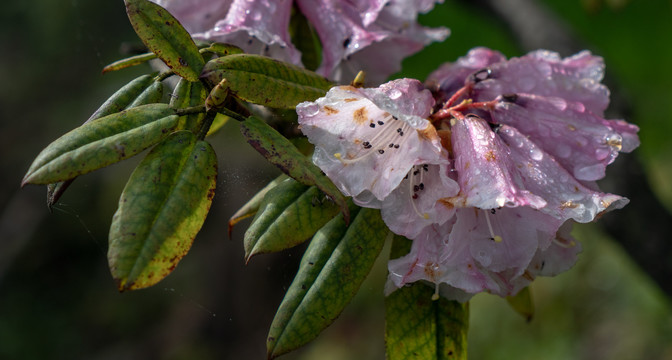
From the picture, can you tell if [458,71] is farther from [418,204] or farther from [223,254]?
[223,254]

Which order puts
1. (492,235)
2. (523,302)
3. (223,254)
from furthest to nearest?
(223,254) → (523,302) → (492,235)

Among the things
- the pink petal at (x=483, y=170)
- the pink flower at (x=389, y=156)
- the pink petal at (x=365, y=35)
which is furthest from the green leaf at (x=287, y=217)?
the pink petal at (x=365, y=35)

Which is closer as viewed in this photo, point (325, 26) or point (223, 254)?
point (325, 26)

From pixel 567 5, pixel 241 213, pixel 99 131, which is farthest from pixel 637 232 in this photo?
pixel 567 5

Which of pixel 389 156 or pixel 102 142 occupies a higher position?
pixel 102 142

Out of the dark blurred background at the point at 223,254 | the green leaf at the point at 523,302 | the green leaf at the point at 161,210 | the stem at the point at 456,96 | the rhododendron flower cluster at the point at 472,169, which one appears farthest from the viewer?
the dark blurred background at the point at 223,254

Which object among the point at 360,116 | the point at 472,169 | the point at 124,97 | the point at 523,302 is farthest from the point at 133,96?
the point at 523,302

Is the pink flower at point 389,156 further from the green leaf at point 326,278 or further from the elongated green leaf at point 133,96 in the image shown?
the elongated green leaf at point 133,96
